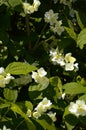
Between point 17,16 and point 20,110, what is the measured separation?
1037 mm

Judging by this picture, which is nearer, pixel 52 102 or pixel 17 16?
pixel 52 102

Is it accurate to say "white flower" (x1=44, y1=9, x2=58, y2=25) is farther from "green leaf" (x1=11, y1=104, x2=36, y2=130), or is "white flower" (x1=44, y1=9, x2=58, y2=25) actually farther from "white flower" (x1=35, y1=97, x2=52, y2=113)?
"green leaf" (x1=11, y1=104, x2=36, y2=130)

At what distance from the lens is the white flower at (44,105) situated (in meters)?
2.08

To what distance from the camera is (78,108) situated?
2.10m

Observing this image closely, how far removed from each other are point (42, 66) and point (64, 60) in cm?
13

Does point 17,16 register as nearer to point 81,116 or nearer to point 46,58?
point 46,58

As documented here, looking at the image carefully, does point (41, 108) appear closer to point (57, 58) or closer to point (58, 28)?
point (57, 58)

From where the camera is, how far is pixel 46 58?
248cm

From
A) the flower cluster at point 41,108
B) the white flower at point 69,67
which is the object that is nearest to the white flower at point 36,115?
the flower cluster at point 41,108

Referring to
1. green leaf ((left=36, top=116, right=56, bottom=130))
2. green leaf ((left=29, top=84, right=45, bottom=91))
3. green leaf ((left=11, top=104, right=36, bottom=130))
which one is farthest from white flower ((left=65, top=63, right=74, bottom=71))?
green leaf ((left=11, top=104, right=36, bottom=130))

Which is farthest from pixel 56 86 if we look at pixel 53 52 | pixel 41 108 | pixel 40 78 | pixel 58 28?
pixel 58 28

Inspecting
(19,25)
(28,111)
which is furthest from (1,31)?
(28,111)

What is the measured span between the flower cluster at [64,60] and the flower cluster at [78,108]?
0.34m

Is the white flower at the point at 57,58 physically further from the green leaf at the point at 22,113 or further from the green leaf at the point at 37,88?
the green leaf at the point at 22,113
